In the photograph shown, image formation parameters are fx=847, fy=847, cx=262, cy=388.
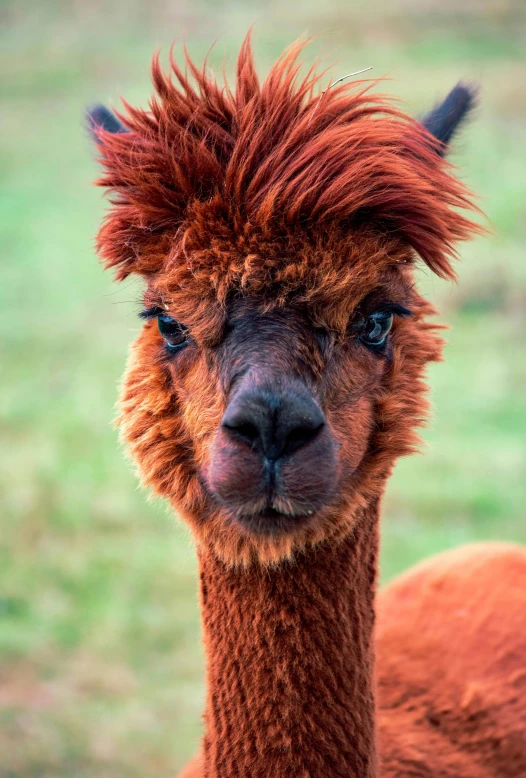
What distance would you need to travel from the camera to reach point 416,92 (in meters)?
16.0

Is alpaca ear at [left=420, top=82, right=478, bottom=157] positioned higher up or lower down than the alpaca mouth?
higher up

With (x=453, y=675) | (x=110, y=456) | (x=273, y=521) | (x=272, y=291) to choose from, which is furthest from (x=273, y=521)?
(x=110, y=456)

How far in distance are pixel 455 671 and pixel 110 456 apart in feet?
17.7

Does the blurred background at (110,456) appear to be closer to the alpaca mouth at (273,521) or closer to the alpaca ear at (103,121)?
the alpaca ear at (103,121)

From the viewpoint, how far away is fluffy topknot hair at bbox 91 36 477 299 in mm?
2203

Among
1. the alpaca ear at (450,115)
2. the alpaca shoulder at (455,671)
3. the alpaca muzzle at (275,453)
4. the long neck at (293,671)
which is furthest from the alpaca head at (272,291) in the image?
the alpaca shoulder at (455,671)

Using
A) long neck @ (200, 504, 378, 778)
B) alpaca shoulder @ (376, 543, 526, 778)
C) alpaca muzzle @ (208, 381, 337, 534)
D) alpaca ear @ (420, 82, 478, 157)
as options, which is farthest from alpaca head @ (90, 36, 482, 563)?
alpaca shoulder @ (376, 543, 526, 778)

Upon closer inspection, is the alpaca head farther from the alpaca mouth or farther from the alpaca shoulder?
the alpaca shoulder

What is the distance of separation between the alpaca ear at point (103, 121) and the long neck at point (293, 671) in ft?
4.63

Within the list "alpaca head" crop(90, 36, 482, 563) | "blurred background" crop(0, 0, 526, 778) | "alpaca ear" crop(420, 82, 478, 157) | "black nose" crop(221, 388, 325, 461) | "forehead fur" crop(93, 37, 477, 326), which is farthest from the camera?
"blurred background" crop(0, 0, 526, 778)

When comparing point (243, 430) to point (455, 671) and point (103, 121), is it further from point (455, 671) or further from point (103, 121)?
point (455, 671)

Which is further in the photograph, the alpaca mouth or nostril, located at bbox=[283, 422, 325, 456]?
the alpaca mouth

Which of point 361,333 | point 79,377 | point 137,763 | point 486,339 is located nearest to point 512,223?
point 486,339

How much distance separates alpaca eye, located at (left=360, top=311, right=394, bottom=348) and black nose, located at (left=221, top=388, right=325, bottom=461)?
40 centimetres
